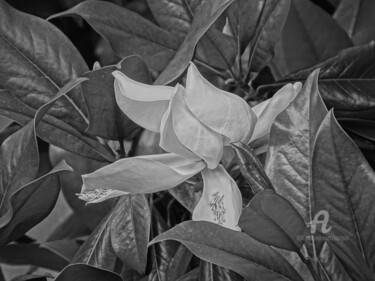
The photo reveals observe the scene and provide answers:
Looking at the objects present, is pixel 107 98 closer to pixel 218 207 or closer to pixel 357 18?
pixel 218 207

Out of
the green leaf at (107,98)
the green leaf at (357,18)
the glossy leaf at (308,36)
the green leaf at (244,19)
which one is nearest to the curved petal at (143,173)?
the green leaf at (107,98)

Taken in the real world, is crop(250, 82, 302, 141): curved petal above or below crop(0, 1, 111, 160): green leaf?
above

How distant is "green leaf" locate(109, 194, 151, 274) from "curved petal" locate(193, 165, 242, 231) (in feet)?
0.39

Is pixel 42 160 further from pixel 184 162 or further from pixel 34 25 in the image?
pixel 184 162

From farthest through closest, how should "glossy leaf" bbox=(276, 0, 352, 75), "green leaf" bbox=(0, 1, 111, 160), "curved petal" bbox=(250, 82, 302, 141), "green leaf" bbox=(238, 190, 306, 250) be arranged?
"glossy leaf" bbox=(276, 0, 352, 75) → "green leaf" bbox=(0, 1, 111, 160) → "curved petal" bbox=(250, 82, 302, 141) → "green leaf" bbox=(238, 190, 306, 250)

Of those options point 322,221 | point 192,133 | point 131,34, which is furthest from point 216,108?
point 131,34

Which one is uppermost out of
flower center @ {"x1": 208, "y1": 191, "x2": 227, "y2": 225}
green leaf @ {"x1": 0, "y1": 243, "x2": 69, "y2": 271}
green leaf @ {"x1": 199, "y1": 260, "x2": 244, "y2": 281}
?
flower center @ {"x1": 208, "y1": 191, "x2": 227, "y2": 225}

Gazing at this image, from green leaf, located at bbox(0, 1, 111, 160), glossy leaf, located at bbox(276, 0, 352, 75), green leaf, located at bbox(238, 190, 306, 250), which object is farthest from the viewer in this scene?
glossy leaf, located at bbox(276, 0, 352, 75)

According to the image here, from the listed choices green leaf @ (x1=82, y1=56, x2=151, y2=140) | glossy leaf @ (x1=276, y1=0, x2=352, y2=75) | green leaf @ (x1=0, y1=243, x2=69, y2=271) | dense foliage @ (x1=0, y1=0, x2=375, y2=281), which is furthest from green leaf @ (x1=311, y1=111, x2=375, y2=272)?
green leaf @ (x1=0, y1=243, x2=69, y2=271)

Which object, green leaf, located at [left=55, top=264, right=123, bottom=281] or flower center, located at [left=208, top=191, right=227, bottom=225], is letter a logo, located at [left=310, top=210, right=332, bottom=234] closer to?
flower center, located at [left=208, top=191, right=227, bottom=225]

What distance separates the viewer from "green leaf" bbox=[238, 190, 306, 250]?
0.54 m

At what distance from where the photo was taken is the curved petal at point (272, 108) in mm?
643

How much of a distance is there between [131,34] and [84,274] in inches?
11.1

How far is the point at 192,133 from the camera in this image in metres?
0.60
